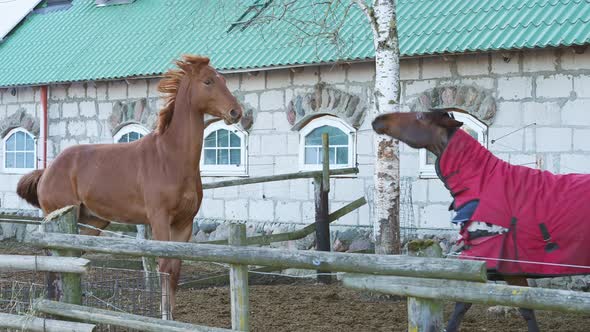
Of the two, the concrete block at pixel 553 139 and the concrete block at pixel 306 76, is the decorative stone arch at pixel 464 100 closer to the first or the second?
the concrete block at pixel 553 139

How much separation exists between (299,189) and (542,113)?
3802 mm

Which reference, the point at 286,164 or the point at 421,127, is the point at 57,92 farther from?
the point at 421,127

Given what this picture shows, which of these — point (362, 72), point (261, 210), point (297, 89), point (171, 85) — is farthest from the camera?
point (261, 210)

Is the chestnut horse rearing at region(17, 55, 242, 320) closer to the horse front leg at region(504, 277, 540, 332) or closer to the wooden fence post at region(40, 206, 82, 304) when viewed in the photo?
the wooden fence post at region(40, 206, 82, 304)

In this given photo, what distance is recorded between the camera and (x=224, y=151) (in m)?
13.8

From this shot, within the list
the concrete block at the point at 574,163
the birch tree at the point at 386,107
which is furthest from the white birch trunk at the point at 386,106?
the concrete block at the point at 574,163

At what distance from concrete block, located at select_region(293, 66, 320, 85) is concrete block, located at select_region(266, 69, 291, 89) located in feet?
0.41

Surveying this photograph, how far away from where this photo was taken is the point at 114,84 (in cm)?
1499

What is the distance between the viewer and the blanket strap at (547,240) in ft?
20.9

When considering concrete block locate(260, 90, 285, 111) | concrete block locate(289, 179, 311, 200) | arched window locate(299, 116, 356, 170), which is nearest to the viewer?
arched window locate(299, 116, 356, 170)

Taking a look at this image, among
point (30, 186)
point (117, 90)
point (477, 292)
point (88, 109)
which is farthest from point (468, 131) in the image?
point (88, 109)

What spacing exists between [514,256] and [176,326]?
2518 millimetres

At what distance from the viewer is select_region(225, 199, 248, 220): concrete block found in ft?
43.8

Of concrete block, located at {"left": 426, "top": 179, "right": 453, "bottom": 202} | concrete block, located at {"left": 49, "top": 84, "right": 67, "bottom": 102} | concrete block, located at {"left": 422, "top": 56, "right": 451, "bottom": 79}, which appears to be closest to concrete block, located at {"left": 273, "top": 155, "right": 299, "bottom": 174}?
concrete block, located at {"left": 426, "top": 179, "right": 453, "bottom": 202}
